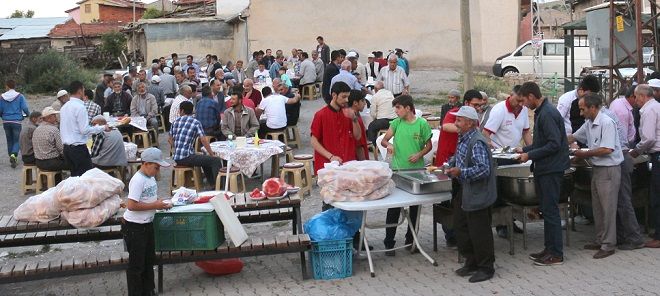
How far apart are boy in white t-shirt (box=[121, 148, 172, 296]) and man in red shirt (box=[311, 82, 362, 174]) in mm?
1805

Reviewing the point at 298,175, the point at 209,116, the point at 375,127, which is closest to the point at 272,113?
the point at 209,116

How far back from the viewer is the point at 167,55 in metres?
36.5

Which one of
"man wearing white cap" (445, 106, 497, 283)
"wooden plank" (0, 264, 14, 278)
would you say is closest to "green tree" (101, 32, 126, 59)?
"wooden plank" (0, 264, 14, 278)

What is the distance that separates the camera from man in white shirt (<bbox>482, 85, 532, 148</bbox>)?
8766mm

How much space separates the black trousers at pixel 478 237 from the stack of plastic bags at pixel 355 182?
72 centimetres

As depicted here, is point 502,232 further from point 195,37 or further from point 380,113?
point 195,37

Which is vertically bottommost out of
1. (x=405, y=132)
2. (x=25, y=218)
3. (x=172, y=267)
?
(x=172, y=267)

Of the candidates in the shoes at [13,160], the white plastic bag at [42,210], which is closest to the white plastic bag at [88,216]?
the white plastic bag at [42,210]

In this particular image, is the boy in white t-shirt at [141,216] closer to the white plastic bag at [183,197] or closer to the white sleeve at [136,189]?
the white sleeve at [136,189]

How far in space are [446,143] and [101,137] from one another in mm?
6045

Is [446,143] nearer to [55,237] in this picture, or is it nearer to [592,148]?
[592,148]

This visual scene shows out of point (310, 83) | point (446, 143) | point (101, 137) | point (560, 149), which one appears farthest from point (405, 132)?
point (310, 83)

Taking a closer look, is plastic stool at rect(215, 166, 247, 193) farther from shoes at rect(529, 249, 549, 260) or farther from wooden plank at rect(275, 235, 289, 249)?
shoes at rect(529, 249, 549, 260)

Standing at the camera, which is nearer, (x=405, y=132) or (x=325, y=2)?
(x=405, y=132)
